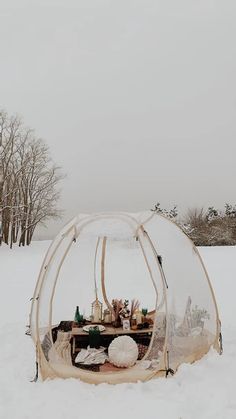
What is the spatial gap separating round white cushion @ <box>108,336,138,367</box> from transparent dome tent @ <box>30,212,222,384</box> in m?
0.09

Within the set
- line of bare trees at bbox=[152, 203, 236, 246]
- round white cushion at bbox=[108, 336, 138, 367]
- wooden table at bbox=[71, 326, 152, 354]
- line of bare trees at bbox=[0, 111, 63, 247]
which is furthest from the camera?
line of bare trees at bbox=[152, 203, 236, 246]

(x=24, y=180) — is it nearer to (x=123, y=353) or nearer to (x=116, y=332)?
(x=116, y=332)

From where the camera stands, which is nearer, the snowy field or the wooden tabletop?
the snowy field

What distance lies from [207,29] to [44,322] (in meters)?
11.5

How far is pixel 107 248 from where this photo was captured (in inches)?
337

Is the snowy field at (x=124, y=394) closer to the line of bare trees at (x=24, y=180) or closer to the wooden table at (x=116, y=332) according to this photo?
the wooden table at (x=116, y=332)

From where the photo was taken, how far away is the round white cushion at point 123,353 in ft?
17.9

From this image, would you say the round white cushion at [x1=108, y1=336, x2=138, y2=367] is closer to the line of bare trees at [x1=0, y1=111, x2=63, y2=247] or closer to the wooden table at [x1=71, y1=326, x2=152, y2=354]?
the wooden table at [x1=71, y1=326, x2=152, y2=354]

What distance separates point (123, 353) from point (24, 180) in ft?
81.7

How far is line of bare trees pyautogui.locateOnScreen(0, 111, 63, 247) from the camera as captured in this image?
1091 inches

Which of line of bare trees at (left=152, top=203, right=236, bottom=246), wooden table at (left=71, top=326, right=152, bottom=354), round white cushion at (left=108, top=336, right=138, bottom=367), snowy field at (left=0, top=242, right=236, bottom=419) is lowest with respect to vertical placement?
snowy field at (left=0, top=242, right=236, bottom=419)

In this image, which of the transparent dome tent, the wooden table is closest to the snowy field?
the transparent dome tent

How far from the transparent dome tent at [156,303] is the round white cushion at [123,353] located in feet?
0.31

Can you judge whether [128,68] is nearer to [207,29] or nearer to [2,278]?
[207,29]
